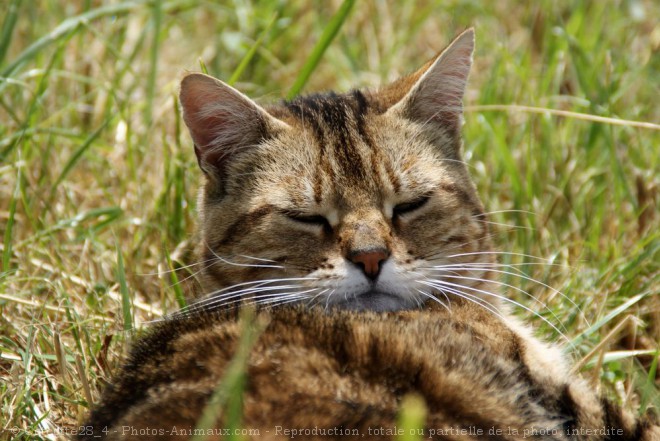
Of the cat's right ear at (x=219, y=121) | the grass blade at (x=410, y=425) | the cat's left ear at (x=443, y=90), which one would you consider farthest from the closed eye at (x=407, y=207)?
the grass blade at (x=410, y=425)

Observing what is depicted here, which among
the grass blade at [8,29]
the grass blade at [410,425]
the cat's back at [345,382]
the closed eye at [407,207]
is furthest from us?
the grass blade at [8,29]

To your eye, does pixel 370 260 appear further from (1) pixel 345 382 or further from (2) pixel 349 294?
(1) pixel 345 382

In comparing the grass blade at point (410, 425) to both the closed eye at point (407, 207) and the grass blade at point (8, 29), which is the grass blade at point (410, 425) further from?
the grass blade at point (8, 29)

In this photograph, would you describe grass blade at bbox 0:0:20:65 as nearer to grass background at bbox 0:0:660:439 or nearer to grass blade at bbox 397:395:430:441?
grass background at bbox 0:0:660:439

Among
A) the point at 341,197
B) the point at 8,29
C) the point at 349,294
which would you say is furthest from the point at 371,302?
the point at 8,29

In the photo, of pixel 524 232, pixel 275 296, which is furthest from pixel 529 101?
pixel 275 296

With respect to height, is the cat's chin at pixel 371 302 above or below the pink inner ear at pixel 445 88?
below

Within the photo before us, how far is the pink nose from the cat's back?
0.22m

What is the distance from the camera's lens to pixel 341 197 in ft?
10.4

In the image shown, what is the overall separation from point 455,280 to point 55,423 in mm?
1455

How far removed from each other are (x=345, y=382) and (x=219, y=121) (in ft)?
4.71

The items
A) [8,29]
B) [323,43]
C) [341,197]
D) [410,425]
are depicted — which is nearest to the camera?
[410,425]

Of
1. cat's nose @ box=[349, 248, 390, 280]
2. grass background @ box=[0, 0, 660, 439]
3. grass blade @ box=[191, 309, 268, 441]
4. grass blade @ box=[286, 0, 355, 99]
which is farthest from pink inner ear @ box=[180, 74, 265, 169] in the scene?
grass blade @ box=[191, 309, 268, 441]

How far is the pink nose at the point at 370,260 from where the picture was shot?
2.99 metres
